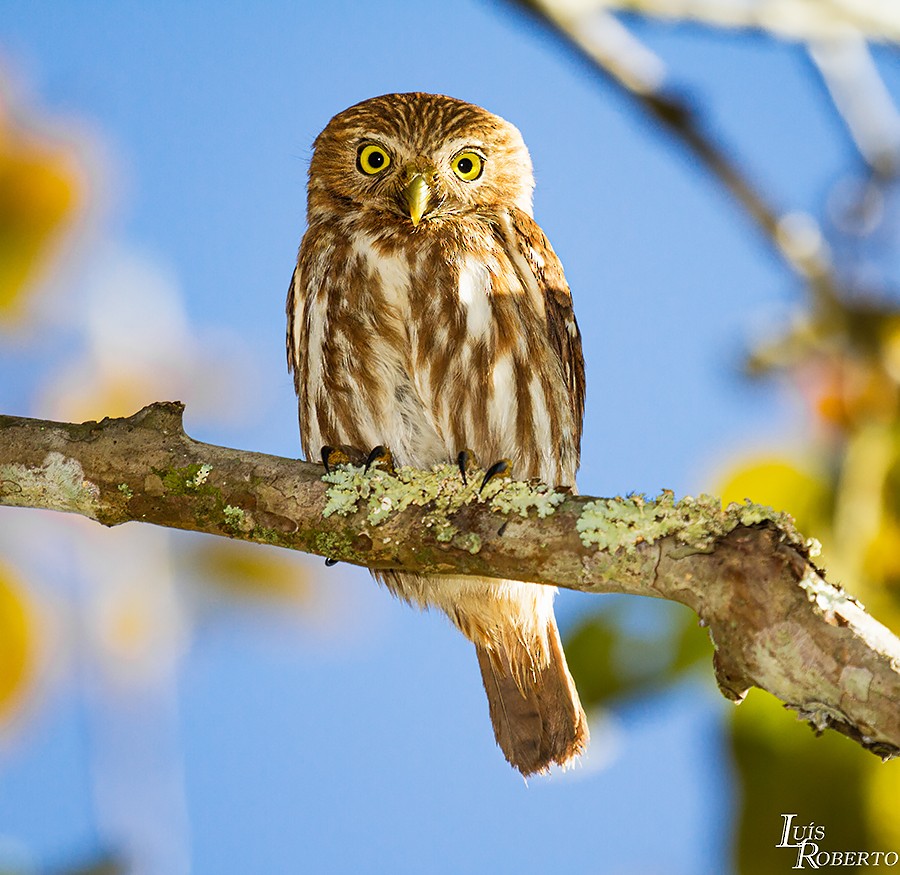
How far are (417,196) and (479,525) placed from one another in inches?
61.9

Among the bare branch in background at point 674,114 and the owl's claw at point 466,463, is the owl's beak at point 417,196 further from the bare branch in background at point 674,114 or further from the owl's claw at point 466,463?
the bare branch in background at point 674,114

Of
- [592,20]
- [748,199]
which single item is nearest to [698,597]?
[748,199]

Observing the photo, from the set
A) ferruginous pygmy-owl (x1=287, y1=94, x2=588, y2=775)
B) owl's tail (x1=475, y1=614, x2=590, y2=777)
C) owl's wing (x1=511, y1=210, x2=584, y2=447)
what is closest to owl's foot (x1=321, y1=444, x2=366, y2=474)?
ferruginous pygmy-owl (x1=287, y1=94, x2=588, y2=775)

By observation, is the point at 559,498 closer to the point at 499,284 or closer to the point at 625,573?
the point at 625,573

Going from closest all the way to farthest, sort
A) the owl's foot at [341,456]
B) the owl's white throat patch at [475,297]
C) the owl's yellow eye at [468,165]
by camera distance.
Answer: the owl's foot at [341,456], the owl's white throat patch at [475,297], the owl's yellow eye at [468,165]

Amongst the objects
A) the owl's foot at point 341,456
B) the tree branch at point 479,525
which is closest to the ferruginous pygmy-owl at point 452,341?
the owl's foot at point 341,456

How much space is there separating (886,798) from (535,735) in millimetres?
1648

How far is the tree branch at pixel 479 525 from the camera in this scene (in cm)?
248

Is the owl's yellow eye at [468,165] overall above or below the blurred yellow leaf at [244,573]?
above

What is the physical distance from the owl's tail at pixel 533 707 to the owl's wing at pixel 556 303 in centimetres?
82

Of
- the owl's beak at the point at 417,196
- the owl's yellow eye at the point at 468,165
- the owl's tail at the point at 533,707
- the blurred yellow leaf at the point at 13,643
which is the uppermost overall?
the owl's yellow eye at the point at 468,165

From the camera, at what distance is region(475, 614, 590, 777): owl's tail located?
13.7 feet

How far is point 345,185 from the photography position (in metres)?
4.49

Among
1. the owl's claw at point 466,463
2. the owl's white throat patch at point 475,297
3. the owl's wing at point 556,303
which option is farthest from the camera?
the owl's wing at point 556,303
